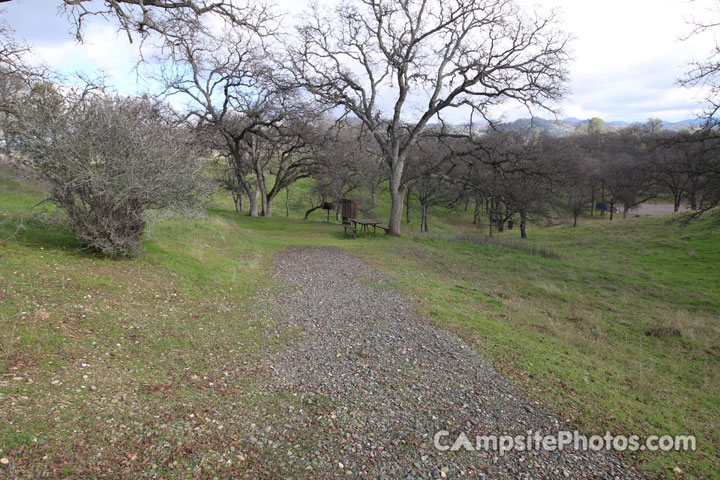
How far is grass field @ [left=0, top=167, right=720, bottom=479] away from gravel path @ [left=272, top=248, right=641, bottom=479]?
1.13ft

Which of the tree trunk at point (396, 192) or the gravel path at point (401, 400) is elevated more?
the tree trunk at point (396, 192)

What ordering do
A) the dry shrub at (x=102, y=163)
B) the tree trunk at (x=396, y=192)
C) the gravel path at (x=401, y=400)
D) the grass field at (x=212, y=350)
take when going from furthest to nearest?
1. the tree trunk at (x=396, y=192)
2. the dry shrub at (x=102, y=163)
3. the gravel path at (x=401, y=400)
4. the grass field at (x=212, y=350)

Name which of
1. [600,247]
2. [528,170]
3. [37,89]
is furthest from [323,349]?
[600,247]

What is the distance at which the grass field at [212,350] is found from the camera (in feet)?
10.3

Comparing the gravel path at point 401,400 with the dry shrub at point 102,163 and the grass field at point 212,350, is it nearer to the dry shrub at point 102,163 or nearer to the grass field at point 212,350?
the grass field at point 212,350

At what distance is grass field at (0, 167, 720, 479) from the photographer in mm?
3135

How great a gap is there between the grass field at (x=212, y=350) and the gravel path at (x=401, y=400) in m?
0.34

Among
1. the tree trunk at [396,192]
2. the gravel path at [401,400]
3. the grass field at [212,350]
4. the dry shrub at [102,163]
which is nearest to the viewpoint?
the grass field at [212,350]

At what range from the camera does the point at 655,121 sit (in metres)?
58.5

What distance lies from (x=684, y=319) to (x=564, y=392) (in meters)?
7.44

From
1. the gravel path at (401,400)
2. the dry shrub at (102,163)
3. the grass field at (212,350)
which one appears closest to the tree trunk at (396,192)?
the grass field at (212,350)

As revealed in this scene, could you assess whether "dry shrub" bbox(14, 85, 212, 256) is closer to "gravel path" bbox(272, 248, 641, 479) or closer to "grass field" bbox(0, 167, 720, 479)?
"grass field" bbox(0, 167, 720, 479)

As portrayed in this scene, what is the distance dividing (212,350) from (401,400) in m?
2.68

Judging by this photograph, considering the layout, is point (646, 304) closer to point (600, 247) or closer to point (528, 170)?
point (528, 170)
